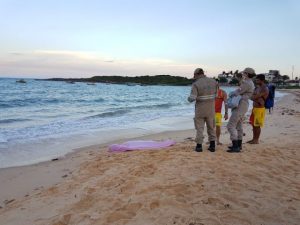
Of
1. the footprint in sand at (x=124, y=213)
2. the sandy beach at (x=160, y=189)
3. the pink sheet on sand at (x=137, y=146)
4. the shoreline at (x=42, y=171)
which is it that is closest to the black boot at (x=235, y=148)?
the sandy beach at (x=160, y=189)

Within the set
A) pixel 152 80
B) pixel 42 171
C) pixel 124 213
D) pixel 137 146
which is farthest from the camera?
pixel 152 80

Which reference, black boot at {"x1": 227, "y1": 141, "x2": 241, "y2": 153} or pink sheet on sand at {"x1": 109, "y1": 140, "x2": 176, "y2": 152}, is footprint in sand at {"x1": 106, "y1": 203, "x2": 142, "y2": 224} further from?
pink sheet on sand at {"x1": 109, "y1": 140, "x2": 176, "y2": 152}

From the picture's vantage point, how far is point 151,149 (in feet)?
27.9

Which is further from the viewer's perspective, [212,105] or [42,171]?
[212,105]

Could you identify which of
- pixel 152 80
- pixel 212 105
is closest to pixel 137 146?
pixel 212 105

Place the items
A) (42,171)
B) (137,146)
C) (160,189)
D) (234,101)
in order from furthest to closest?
(137,146), (234,101), (42,171), (160,189)

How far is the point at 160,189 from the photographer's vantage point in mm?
5086

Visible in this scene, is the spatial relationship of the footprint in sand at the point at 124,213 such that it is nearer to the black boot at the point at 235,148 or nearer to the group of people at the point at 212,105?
the group of people at the point at 212,105

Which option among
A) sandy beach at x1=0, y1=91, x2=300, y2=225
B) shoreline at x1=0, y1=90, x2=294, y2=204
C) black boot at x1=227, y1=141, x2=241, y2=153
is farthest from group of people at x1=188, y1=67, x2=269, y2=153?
shoreline at x1=0, y1=90, x2=294, y2=204

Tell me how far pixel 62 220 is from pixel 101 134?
27.8ft

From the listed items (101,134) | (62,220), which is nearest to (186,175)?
(62,220)

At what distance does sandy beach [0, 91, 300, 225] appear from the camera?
434 centimetres

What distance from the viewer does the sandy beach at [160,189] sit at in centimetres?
434

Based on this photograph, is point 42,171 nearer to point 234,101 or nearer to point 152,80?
point 234,101
